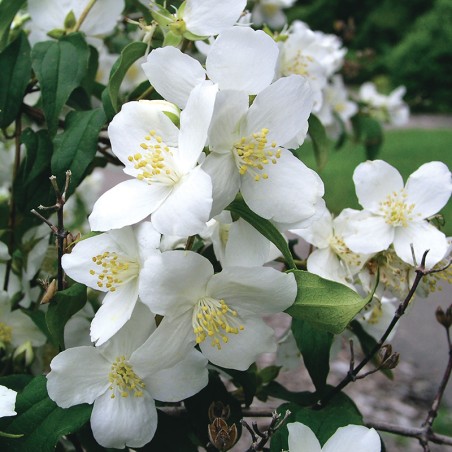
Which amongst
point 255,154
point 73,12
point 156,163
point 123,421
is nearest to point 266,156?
point 255,154

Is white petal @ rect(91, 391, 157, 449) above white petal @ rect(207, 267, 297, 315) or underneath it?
underneath

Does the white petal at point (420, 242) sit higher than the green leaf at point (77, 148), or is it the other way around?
the green leaf at point (77, 148)

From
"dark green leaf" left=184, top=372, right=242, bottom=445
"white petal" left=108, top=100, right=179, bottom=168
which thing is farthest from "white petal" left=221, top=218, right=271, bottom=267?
"dark green leaf" left=184, top=372, right=242, bottom=445

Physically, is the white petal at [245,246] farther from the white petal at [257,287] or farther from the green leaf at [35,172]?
the green leaf at [35,172]

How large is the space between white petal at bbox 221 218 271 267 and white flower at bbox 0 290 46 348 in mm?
389

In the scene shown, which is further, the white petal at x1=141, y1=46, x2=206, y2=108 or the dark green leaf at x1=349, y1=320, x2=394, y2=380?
the dark green leaf at x1=349, y1=320, x2=394, y2=380

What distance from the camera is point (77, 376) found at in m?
0.78

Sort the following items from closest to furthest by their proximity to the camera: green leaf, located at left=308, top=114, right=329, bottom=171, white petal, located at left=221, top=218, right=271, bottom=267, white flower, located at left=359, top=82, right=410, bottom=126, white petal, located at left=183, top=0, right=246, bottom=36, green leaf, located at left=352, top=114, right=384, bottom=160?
white petal, located at left=221, top=218, right=271, bottom=267, white petal, located at left=183, top=0, right=246, bottom=36, green leaf, located at left=308, top=114, right=329, bottom=171, green leaf, located at left=352, top=114, right=384, bottom=160, white flower, located at left=359, top=82, right=410, bottom=126

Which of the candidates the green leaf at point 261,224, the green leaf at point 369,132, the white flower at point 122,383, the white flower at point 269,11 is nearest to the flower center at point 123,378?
the white flower at point 122,383

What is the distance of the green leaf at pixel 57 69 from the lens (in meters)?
0.94

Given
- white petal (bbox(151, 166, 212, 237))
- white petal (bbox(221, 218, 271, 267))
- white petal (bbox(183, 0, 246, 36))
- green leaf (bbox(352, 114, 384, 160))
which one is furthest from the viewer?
green leaf (bbox(352, 114, 384, 160))

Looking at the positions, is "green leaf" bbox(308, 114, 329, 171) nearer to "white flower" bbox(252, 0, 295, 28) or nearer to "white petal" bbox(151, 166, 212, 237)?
"white flower" bbox(252, 0, 295, 28)

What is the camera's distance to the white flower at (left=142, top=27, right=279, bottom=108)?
70 centimetres

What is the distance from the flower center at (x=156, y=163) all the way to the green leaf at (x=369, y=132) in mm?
1458
